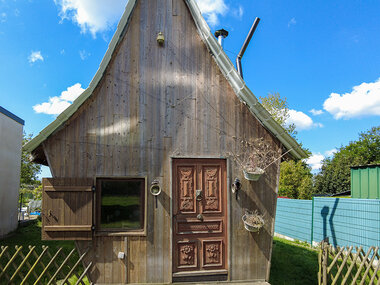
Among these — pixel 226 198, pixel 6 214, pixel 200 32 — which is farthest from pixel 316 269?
pixel 6 214

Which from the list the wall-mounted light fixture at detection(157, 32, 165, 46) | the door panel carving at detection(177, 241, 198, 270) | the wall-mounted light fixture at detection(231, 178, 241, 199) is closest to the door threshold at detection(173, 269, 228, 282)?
the door panel carving at detection(177, 241, 198, 270)

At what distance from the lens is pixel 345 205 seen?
893cm

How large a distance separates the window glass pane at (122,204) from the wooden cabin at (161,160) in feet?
0.07

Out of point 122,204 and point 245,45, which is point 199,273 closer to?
point 122,204

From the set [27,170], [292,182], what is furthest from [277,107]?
[27,170]

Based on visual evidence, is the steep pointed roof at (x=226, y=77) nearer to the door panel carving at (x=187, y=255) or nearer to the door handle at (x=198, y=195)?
the door handle at (x=198, y=195)

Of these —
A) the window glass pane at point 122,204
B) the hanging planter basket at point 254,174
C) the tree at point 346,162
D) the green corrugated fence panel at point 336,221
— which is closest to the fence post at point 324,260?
the hanging planter basket at point 254,174

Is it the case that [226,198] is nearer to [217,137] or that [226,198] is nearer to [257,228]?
[257,228]

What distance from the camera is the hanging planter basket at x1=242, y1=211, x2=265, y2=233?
5711 mm

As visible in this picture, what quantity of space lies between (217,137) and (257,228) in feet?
7.13

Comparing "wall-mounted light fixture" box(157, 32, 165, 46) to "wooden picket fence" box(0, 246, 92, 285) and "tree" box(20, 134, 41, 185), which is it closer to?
"wooden picket fence" box(0, 246, 92, 285)

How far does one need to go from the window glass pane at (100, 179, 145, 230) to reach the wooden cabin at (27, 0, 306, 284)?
22 millimetres

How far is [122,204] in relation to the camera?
5855mm

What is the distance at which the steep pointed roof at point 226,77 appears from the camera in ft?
18.6
